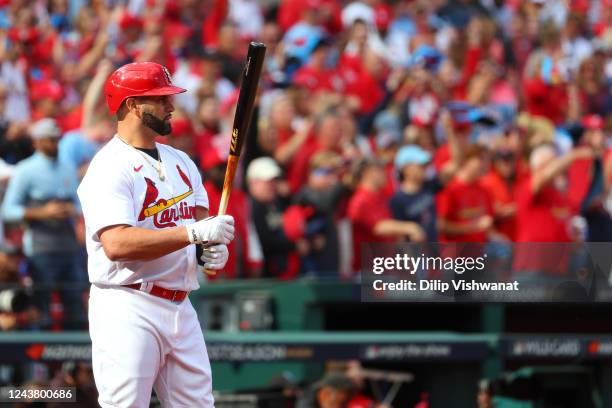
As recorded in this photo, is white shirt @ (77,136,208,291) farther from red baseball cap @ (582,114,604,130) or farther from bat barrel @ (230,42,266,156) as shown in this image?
red baseball cap @ (582,114,604,130)

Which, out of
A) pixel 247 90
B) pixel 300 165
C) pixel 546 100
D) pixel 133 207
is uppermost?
pixel 546 100

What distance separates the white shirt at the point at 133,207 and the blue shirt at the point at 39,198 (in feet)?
12.0

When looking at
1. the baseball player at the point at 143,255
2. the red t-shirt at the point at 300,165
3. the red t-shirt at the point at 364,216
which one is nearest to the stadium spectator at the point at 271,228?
the red t-shirt at the point at 364,216

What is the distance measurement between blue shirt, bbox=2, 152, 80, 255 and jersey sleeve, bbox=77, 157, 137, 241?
3763mm

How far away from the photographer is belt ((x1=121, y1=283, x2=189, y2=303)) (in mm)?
4828

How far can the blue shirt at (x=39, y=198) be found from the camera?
333 inches

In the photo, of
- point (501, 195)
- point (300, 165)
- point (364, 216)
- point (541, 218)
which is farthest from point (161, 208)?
point (501, 195)

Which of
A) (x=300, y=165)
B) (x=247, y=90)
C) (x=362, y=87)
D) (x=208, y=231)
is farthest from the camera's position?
(x=362, y=87)

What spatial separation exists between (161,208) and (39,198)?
385 centimetres

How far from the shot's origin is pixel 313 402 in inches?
286

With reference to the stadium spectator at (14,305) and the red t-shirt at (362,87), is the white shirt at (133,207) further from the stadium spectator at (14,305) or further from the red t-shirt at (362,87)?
the red t-shirt at (362,87)

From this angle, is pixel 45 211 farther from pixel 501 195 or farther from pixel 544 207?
pixel 501 195

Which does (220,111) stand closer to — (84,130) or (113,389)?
(84,130)

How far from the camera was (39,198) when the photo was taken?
28.0 ft
